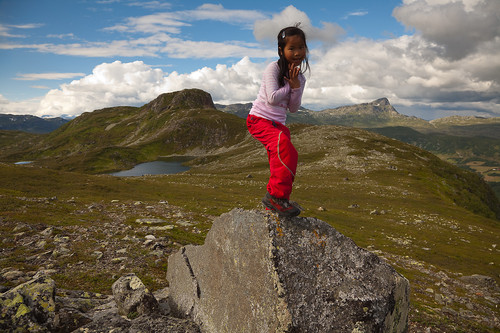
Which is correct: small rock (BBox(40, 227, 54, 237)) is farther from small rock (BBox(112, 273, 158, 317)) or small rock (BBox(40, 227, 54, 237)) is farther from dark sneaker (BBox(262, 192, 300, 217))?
dark sneaker (BBox(262, 192, 300, 217))

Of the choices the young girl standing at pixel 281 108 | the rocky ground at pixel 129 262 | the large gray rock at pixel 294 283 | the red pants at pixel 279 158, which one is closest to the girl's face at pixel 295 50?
the young girl standing at pixel 281 108

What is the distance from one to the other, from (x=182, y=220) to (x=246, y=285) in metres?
21.7

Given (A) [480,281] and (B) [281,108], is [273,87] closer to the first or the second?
(B) [281,108]

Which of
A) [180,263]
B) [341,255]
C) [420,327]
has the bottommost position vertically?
[420,327]

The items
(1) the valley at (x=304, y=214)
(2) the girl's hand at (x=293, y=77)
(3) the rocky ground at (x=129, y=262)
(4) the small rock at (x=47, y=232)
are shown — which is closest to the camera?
(2) the girl's hand at (x=293, y=77)

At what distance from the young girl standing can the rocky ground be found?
8.03 metres

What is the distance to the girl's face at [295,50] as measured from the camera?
6395mm

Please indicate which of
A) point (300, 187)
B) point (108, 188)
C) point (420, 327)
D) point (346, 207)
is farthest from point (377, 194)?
point (108, 188)

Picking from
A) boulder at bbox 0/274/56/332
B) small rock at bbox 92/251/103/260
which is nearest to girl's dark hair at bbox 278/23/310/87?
boulder at bbox 0/274/56/332

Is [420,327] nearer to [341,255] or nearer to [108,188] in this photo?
[341,255]

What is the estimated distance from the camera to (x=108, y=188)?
45.6m

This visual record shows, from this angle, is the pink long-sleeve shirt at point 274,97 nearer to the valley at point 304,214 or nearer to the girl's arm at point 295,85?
the girl's arm at point 295,85

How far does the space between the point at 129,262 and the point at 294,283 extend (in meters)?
11.2

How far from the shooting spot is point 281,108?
707cm
